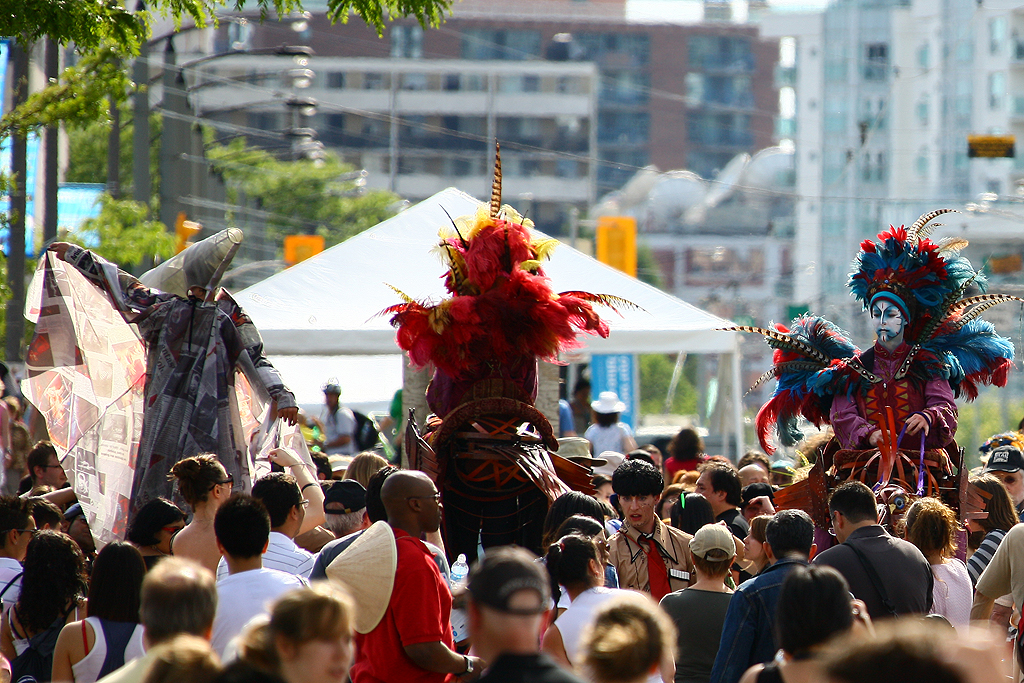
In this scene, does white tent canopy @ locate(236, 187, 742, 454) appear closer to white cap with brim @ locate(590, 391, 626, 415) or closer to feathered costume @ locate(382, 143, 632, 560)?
white cap with brim @ locate(590, 391, 626, 415)

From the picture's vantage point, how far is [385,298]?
37.2 ft

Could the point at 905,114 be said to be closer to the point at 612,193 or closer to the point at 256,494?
the point at 612,193

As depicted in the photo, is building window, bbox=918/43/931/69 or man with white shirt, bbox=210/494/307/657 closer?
man with white shirt, bbox=210/494/307/657

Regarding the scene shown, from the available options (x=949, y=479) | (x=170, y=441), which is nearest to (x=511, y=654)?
(x=170, y=441)

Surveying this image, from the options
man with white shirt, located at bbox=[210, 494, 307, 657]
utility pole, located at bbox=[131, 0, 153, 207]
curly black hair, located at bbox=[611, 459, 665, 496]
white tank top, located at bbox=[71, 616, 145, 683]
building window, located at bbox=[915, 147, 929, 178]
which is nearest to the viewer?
man with white shirt, located at bbox=[210, 494, 307, 657]

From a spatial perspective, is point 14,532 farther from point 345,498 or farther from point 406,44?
point 406,44

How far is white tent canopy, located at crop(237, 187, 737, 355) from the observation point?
11.0 metres

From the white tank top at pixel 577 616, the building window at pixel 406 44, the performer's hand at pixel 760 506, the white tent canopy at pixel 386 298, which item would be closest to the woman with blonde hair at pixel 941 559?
the performer's hand at pixel 760 506

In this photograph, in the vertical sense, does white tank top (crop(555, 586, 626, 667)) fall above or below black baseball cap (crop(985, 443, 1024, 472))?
above

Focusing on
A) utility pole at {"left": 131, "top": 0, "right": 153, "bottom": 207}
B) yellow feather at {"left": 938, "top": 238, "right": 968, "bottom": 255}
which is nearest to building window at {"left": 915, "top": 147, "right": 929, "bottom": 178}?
utility pole at {"left": 131, "top": 0, "right": 153, "bottom": 207}

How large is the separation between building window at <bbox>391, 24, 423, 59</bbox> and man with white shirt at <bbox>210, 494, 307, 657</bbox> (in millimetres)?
81463

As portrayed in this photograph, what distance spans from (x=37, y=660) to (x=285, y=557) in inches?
35.9

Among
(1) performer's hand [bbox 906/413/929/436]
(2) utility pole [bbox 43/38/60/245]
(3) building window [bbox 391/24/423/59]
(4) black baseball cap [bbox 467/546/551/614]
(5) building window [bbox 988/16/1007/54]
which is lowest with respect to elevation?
(1) performer's hand [bbox 906/413/929/436]

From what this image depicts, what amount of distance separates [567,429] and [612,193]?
74.8 meters
